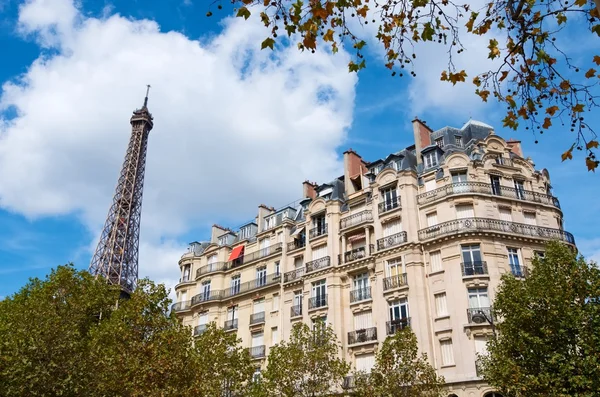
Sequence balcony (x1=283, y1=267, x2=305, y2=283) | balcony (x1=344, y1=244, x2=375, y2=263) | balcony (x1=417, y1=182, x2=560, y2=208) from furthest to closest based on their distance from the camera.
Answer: balcony (x1=283, y1=267, x2=305, y2=283) → balcony (x1=344, y1=244, x2=375, y2=263) → balcony (x1=417, y1=182, x2=560, y2=208)

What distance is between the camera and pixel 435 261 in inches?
1164

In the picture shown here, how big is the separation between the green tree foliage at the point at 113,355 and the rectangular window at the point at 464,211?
47.0ft

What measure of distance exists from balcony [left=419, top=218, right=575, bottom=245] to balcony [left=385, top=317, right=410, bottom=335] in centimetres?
466

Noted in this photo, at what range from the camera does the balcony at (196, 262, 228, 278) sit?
41.2 metres

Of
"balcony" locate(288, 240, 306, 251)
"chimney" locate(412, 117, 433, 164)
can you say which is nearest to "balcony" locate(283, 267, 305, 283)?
"balcony" locate(288, 240, 306, 251)

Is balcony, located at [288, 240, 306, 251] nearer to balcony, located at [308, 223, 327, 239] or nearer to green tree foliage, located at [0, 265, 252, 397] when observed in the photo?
balcony, located at [308, 223, 327, 239]

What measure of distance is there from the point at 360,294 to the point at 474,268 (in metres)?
7.07

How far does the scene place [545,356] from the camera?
2003 cm

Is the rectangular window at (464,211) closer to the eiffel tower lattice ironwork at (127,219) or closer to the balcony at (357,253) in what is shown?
the balcony at (357,253)

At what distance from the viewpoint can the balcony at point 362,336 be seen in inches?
1177

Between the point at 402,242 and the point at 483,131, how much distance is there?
1080 cm

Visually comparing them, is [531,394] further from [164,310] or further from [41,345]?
[41,345]

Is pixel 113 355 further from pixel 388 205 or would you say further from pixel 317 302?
pixel 388 205

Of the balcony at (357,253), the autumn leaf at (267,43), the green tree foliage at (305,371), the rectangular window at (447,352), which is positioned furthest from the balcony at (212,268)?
the autumn leaf at (267,43)
